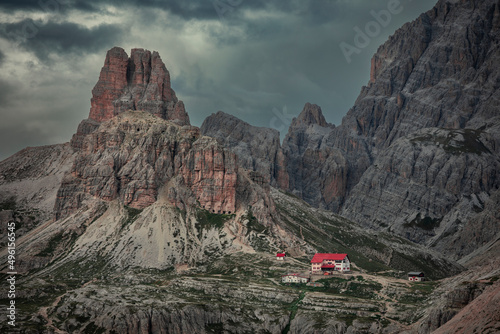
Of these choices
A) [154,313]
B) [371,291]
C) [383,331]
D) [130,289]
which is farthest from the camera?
[130,289]

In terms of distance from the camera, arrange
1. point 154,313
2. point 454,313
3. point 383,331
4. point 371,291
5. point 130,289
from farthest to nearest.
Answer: point 130,289
point 371,291
point 154,313
point 383,331
point 454,313

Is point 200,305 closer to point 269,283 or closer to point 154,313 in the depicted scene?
point 154,313

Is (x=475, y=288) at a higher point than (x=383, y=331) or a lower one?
higher

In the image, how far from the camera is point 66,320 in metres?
164

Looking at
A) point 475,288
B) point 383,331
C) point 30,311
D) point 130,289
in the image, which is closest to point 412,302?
point 383,331

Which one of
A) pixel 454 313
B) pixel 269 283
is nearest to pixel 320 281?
pixel 269 283

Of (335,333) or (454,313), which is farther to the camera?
(335,333)

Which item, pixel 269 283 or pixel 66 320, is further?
pixel 269 283

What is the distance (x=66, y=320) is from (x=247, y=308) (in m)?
54.7

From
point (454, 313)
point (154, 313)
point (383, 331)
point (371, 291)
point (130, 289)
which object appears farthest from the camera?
point (130, 289)

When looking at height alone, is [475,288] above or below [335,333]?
above

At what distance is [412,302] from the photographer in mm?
164000

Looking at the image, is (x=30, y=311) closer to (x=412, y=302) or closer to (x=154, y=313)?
(x=154, y=313)

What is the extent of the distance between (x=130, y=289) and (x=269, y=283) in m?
48.3
